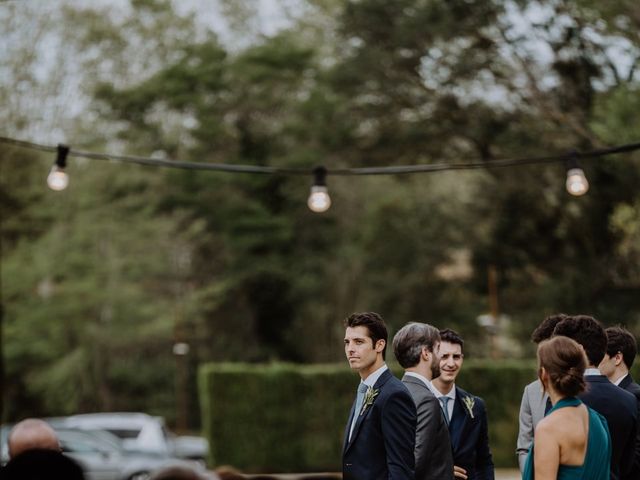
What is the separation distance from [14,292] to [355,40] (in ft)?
45.5

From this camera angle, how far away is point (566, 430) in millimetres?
4047

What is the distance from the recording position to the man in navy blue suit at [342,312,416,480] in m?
4.75

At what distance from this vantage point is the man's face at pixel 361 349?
5.05m

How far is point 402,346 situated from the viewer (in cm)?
533

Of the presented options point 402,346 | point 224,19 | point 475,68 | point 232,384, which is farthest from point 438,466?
point 224,19

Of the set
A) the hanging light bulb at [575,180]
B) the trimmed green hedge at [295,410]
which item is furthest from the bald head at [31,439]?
the trimmed green hedge at [295,410]

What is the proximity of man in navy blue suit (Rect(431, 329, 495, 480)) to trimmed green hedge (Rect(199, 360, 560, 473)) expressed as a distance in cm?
1784

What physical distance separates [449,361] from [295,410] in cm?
1853

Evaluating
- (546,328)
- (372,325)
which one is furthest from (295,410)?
(372,325)

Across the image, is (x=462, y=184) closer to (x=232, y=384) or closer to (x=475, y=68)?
(x=475, y=68)

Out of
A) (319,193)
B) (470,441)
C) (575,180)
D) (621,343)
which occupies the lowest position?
(470,441)

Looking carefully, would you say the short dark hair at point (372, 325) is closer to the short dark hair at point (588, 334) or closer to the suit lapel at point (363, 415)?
the suit lapel at point (363, 415)

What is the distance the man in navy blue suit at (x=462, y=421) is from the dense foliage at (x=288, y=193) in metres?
21.9

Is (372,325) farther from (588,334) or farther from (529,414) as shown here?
(529,414)
